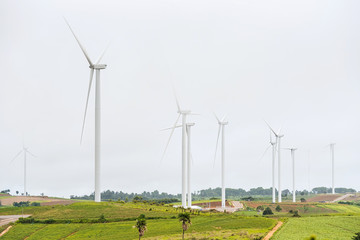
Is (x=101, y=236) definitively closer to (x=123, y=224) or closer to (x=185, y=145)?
(x=123, y=224)

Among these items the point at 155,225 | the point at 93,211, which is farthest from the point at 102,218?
the point at 155,225

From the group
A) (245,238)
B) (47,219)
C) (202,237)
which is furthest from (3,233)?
(245,238)

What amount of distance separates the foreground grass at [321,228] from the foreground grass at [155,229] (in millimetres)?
4130

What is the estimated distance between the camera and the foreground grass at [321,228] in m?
89.9

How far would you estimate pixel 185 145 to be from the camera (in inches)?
5610

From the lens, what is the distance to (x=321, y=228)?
100 meters

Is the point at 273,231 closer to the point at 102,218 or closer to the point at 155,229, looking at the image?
the point at 155,229

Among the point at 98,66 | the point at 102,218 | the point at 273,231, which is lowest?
the point at 273,231

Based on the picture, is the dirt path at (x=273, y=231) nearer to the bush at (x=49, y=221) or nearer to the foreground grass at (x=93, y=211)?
the foreground grass at (x=93, y=211)

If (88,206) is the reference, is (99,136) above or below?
above

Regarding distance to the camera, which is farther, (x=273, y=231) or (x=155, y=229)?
(x=155, y=229)

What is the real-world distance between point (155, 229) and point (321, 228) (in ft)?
114

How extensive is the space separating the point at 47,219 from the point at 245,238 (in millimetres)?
53929

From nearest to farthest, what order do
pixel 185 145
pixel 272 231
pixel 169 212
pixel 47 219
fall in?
pixel 272 231, pixel 47 219, pixel 169 212, pixel 185 145
